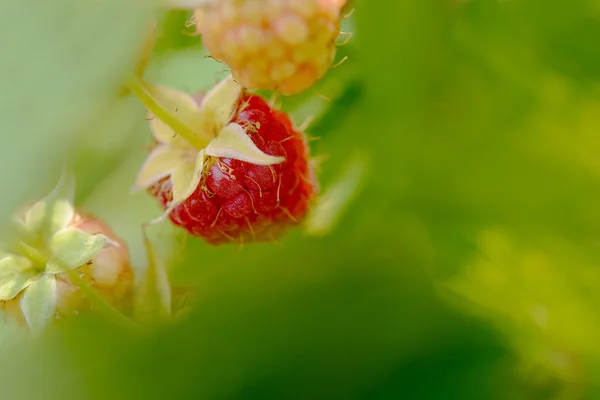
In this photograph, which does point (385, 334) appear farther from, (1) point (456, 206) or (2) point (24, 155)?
(2) point (24, 155)

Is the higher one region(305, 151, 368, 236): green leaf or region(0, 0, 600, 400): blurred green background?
region(0, 0, 600, 400): blurred green background

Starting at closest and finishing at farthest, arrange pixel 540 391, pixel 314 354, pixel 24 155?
pixel 24 155, pixel 314 354, pixel 540 391

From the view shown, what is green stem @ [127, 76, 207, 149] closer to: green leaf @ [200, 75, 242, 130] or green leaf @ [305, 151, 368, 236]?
green leaf @ [200, 75, 242, 130]

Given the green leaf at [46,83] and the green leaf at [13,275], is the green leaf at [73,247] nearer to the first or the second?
the green leaf at [13,275]

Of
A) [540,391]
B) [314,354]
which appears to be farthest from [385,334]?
[540,391]

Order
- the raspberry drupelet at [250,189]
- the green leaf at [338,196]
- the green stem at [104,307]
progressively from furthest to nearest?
the green leaf at [338,196] → the raspberry drupelet at [250,189] → the green stem at [104,307]

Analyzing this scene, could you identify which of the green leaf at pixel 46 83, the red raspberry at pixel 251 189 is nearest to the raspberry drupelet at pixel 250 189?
the red raspberry at pixel 251 189

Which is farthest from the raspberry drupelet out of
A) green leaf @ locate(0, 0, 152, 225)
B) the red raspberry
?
green leaf @ locate(0, 0, 152, 225)

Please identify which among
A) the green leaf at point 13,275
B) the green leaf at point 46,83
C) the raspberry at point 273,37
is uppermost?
the green leaf at point 46,83
